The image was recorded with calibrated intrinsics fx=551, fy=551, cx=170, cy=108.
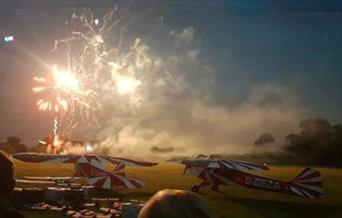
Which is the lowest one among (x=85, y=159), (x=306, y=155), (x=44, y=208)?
(x=44, y=208)

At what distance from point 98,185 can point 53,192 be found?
513 centimetres

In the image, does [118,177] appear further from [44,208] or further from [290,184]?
[290,184]

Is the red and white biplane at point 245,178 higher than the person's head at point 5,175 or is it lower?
higher

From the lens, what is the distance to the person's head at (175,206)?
3.01m

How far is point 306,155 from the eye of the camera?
10181 centimetres

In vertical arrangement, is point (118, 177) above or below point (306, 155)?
below

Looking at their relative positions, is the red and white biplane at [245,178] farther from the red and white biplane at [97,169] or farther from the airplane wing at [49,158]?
the airplane wing at [49,158]

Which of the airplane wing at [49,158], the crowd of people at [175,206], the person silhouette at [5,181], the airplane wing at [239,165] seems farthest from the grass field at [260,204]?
the crowd of people at [175,206]

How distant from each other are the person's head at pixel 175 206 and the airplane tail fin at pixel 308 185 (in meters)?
33.5

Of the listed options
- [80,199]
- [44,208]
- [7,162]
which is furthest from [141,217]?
[80,199]

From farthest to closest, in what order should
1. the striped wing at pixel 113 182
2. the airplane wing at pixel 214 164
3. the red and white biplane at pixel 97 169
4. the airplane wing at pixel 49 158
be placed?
the airplane wing at pixel 49 158 → the airplane wing at pixel 214 164 → the red and white biplane at pixel 97 169 → the striped wing at pixel 113 182

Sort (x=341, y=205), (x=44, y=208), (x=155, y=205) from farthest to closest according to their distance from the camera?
(x=341, y=205)
(x=44, y=208)
(x=155, y=205)

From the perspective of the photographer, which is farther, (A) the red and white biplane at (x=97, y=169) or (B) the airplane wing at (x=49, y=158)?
(B) the airplane wing at (x=49, y=158)

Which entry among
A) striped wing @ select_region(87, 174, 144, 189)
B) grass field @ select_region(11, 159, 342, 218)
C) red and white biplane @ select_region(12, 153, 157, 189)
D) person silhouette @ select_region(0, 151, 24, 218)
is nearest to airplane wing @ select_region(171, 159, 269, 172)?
grass field @ select_region(11, 159, 342, 218)
